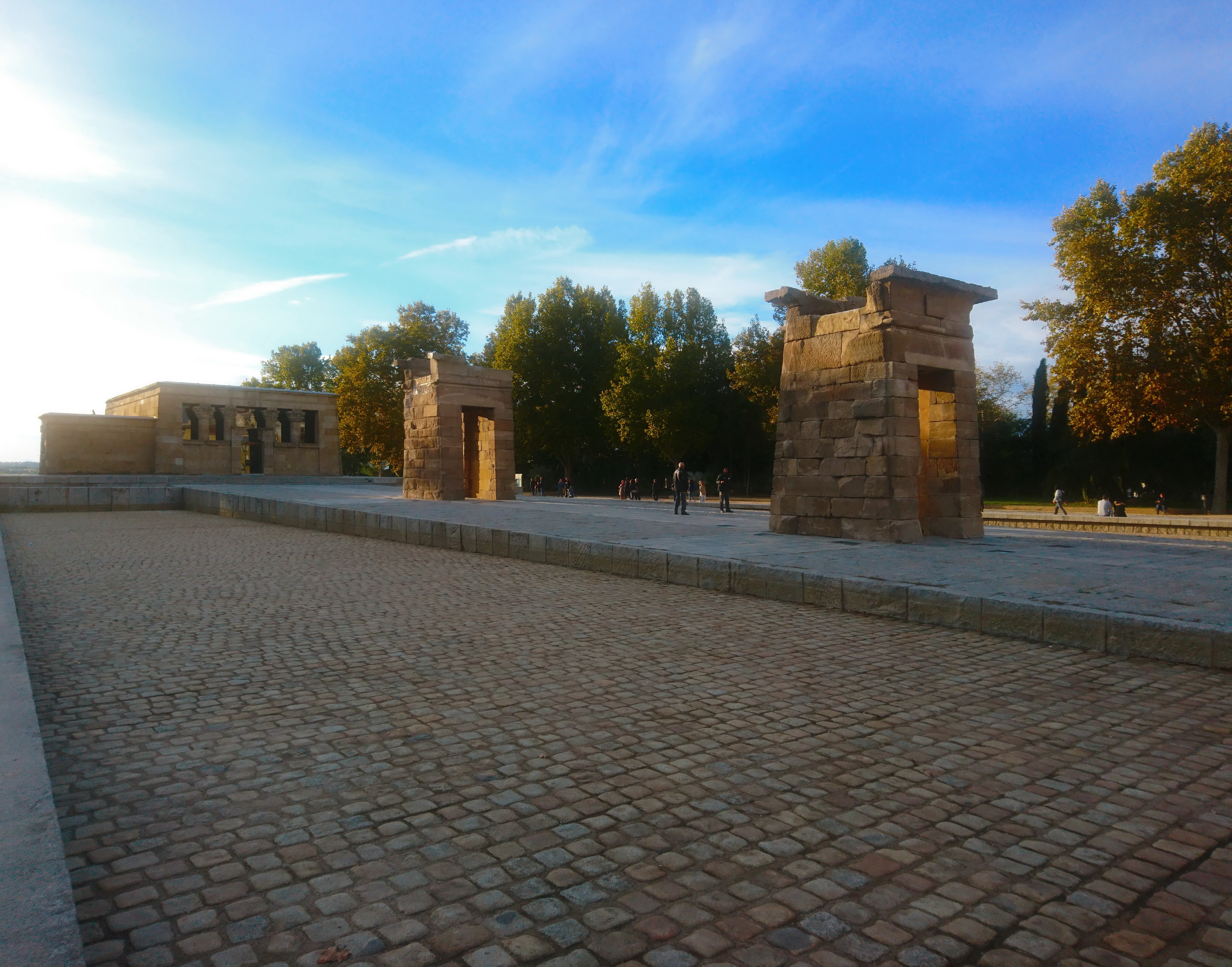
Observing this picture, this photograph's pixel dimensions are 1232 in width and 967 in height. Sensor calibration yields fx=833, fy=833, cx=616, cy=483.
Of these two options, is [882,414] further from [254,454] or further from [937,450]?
[254,454]

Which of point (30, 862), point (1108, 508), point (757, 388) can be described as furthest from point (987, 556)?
point (757, 388)

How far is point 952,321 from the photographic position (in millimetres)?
12359

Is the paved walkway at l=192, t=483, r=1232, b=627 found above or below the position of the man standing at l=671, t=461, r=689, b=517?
below

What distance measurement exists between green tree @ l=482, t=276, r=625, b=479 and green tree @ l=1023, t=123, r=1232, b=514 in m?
24.1

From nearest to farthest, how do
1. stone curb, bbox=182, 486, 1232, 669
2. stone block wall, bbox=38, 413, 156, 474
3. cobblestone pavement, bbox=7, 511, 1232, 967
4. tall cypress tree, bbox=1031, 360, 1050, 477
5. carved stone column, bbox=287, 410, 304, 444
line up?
cobblestone pavement, bbox=7, 511, 1232, 967 < stone curb, bbox=182, 486, 1232, 669 < stone block wall, bbox=38, 413, 156, 474 < carved stone column, bbox=287, 410, 304, 444 < tall cypress tree, bbox=1031, 360, 1050, 477

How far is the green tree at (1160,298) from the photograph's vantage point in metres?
26.9

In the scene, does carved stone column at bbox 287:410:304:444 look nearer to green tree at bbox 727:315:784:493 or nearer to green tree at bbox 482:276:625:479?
green tree at bbox 482:276:625:479

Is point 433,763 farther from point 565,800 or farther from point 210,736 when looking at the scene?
point 210,736

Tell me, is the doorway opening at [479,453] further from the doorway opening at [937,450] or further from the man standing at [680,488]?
the doorway opening at [937,450]

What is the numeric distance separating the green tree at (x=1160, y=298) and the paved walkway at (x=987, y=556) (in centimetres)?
1663

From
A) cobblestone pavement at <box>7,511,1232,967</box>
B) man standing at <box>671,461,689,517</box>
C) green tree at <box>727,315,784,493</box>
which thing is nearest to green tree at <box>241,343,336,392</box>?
green tree at <box>727,315,784,493</box>

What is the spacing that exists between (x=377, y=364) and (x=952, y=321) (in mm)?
39000

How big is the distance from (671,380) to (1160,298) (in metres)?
21.8

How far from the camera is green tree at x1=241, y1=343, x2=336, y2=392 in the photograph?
65500 millimetres
